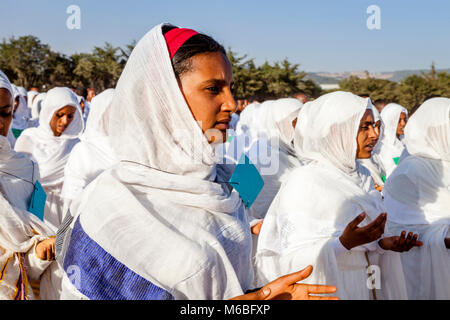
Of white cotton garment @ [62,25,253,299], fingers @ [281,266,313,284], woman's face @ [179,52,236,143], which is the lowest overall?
fingers @ [281,266,313,284]

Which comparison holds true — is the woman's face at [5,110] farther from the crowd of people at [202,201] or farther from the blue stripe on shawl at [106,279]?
the blue stripe on shawl at [106,279]

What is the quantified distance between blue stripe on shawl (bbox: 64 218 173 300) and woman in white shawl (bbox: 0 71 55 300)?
1.02 m

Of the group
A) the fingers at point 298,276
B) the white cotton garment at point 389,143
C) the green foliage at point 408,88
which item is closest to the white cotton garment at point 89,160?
the fingers at point 298,276

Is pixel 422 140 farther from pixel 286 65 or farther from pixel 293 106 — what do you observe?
pixel 286 65

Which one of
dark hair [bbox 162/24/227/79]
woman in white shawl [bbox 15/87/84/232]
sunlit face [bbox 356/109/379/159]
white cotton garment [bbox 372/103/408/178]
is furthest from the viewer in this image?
white cotton garment [bbox 372/103/408/178]

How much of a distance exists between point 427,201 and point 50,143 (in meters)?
4.18

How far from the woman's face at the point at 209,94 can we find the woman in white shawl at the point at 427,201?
2.54 metres

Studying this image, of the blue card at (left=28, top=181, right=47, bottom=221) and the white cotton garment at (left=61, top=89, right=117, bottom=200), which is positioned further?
the white cotton garment at (left=61, top=89, right=117, bottom=200)

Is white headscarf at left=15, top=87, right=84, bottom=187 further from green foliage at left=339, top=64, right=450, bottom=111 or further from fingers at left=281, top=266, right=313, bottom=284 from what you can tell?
green foliage at left=339, top=64, right=450, bottom=111

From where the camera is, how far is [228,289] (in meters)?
1.33

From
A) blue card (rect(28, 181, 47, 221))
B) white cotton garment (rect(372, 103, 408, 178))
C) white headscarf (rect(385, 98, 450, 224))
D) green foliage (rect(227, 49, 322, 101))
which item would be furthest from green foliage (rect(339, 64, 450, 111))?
blue card (rect(28, 181, 47, 221))

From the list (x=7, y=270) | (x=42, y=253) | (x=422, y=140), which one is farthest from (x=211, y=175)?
(x=422, y=140)

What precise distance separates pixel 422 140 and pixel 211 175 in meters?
2.76

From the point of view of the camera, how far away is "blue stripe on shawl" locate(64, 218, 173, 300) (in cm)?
126
